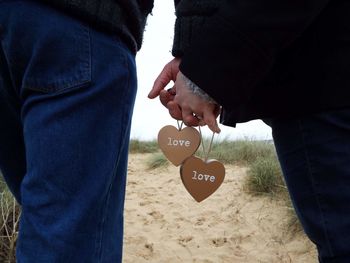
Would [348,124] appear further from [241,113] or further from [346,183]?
[241,113]

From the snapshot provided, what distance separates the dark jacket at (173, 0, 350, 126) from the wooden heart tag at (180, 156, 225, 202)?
1.41 ft

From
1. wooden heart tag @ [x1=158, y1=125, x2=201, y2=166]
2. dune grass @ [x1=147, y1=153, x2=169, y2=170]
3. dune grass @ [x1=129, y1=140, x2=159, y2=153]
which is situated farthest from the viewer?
dune grass @ [x1=129, y1=140, x2=159, y2=153]

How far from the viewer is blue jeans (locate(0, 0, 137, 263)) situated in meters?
0.89

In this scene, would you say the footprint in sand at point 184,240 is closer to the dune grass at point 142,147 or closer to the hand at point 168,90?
the hand at point 168,90

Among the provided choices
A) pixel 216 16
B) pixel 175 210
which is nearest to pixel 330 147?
pixel 216 16

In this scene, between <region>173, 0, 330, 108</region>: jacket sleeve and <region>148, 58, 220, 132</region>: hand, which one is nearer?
<region>173, 0, 330, 108</region>: jacket sleeve

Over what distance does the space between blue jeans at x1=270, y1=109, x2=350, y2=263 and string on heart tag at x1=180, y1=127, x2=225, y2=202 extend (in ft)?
1.37

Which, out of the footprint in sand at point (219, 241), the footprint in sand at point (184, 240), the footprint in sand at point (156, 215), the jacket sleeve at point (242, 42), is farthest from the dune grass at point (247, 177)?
the jacket sleeve at point (242, 42)

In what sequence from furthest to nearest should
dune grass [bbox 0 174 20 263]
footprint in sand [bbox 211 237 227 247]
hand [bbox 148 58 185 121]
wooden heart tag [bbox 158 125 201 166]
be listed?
footprint in sand [bbox 211 237 227 247] < dune grass [bbox 0 174 20 263] < wooden heart tag [bbox 158 125 201 166] < hand [bbox 148 58 185 121]

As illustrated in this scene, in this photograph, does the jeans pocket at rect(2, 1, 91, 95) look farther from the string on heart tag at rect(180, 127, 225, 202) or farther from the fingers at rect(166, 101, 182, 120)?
the string on heart tag at rect(180, 127, 225, 202)

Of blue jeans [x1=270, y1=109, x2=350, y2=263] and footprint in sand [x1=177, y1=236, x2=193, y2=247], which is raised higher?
blue jeans [x1=270, y1=109, x2=350, y2=263]

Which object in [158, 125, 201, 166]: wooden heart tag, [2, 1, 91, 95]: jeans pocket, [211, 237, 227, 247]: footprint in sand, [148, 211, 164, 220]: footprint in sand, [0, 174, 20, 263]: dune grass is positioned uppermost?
[2, 1, 91, 95]: jeans pocket

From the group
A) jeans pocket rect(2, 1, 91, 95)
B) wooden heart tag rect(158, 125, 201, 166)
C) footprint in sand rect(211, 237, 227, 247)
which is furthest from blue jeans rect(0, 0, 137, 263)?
footprint in sand rect(211, 237, 227, 247)

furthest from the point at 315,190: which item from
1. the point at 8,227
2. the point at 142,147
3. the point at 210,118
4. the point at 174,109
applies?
the point at 142,147
